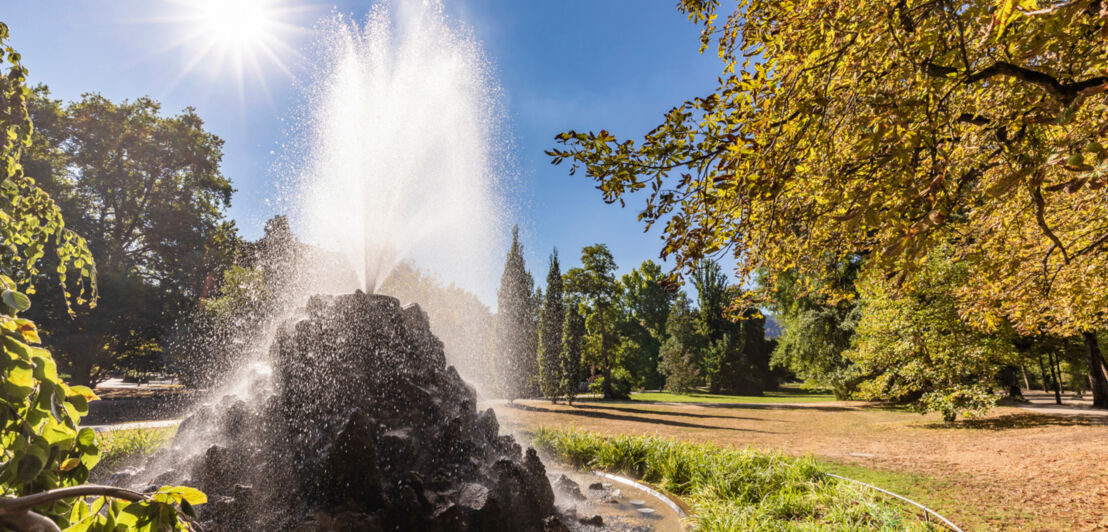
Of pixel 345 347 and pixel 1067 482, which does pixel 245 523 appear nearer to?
pixel 345 347

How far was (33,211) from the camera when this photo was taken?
3373mm

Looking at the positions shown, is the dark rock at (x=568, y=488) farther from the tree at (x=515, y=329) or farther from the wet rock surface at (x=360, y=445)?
the tree at (x=515, y=329)

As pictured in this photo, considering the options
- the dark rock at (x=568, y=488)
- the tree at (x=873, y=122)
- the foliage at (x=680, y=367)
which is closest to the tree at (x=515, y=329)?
the foliage at (x=680, y=367)

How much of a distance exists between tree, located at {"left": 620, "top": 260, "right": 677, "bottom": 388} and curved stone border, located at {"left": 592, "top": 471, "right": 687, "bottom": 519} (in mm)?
40139

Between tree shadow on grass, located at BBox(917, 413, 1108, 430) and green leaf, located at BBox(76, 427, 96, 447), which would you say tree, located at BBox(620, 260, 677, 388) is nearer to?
tree shadow on grass, located at BBox(917, 413, 1108, 430)

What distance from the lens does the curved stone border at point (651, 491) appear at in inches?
292

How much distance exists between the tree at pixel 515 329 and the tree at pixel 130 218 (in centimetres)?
1772

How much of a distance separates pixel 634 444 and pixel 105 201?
28.8m

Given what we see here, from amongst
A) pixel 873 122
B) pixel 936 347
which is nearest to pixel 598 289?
pixel 936 347

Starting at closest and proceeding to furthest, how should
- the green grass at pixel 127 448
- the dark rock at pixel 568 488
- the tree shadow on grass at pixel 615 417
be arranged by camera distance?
the dark rock at pixel 568 488 → the green grass at pixel 127 448 → the tree shadow on grass at pixel 615 417

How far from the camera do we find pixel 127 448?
10.4 m

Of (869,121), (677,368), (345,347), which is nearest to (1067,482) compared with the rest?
(869,121)

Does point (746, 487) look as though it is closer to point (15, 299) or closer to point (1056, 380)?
point (15, 299)

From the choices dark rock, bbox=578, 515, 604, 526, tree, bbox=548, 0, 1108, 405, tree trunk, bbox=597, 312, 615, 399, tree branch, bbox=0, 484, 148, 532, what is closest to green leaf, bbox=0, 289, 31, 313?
tree branch, bbox=0, 484, 148, 532
